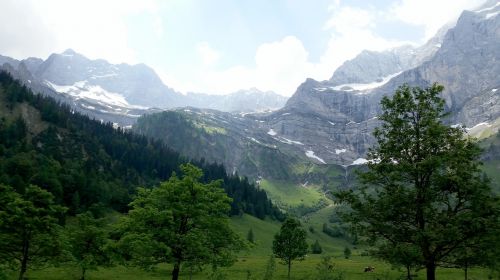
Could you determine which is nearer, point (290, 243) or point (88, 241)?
point (88, 241)

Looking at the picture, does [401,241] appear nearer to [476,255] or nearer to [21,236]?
[476,255]

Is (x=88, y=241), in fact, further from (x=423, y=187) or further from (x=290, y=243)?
(x=423, y=187)

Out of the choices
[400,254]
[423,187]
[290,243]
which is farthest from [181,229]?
[290,243]

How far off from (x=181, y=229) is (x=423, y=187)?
1952 centimetres

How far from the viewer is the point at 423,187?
22.4 m

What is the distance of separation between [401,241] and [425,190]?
3393 mm

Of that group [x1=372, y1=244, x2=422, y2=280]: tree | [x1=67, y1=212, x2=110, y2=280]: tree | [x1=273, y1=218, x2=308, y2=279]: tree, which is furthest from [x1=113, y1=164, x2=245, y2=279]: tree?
[x1=273, y1=218, x2=308, y2=279]: tree

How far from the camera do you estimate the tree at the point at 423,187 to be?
68.4 feet

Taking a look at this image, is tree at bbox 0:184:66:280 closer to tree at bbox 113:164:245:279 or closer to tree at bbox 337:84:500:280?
tree at bbox 113:164:245:279

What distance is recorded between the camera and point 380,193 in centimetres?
2414

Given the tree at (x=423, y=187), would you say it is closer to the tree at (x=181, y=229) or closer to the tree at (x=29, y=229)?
the tree at (x=181, y=229)

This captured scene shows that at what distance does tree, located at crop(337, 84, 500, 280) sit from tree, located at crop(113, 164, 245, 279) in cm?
1275

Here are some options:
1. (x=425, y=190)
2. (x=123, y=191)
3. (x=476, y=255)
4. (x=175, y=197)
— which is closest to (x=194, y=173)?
(x=175, y=197)

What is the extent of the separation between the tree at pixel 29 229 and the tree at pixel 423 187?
27769mm
